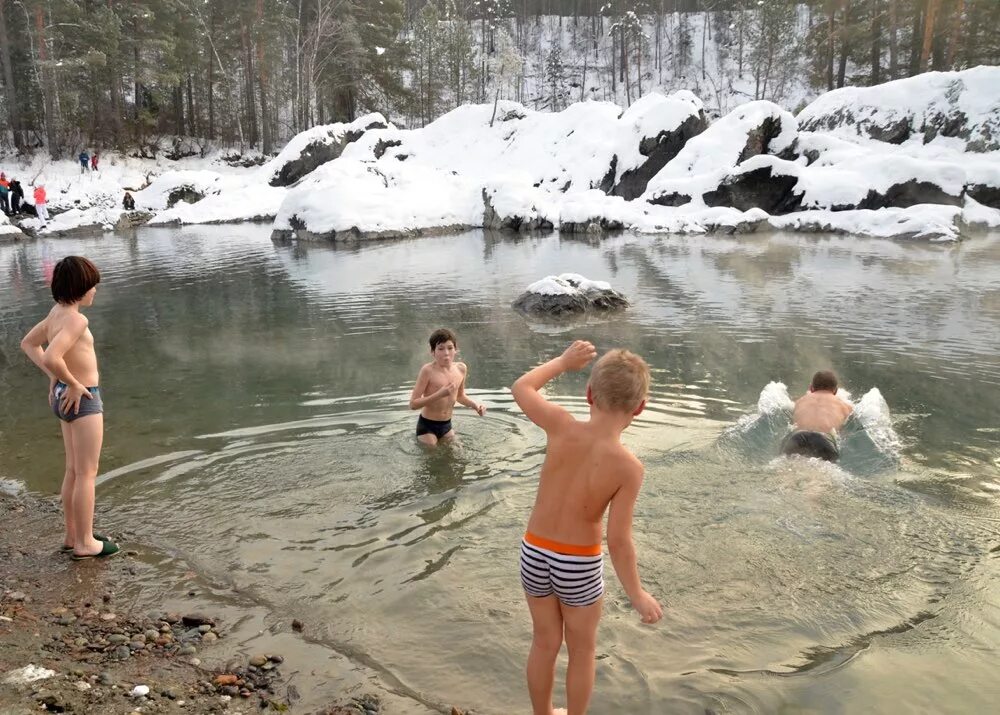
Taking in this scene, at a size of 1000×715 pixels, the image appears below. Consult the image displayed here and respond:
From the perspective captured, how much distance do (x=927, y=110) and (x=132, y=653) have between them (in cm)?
3727

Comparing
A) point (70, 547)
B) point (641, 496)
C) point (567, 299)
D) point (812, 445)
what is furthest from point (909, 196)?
point (70, 547)

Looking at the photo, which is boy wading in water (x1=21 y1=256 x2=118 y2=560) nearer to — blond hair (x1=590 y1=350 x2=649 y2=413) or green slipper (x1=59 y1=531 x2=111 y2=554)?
green slipper (x1=59 y1=531 x2=111 y2=554)

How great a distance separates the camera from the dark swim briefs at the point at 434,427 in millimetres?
6594

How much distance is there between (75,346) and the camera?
420cm

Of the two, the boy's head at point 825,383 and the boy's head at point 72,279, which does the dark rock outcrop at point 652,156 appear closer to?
the boy's head at point 825,383

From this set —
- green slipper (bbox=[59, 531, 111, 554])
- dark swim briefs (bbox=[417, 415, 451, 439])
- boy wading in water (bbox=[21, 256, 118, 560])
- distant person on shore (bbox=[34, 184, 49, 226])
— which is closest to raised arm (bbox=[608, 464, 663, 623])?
boy wading in water (bbox=[21, 256, 118, 560])

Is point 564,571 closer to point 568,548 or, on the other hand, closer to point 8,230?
point 568,548

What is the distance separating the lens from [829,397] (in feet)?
21.4

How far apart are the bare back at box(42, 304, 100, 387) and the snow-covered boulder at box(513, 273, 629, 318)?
892cm

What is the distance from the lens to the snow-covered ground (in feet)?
89.2

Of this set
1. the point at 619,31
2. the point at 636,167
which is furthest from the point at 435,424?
the point at 619,31

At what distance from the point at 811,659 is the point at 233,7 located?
5556 centimetres

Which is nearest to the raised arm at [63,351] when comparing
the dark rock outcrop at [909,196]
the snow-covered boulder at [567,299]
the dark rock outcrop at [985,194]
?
the snow-covered boulder at [567,299]

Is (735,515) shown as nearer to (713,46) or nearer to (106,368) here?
(106,368)
